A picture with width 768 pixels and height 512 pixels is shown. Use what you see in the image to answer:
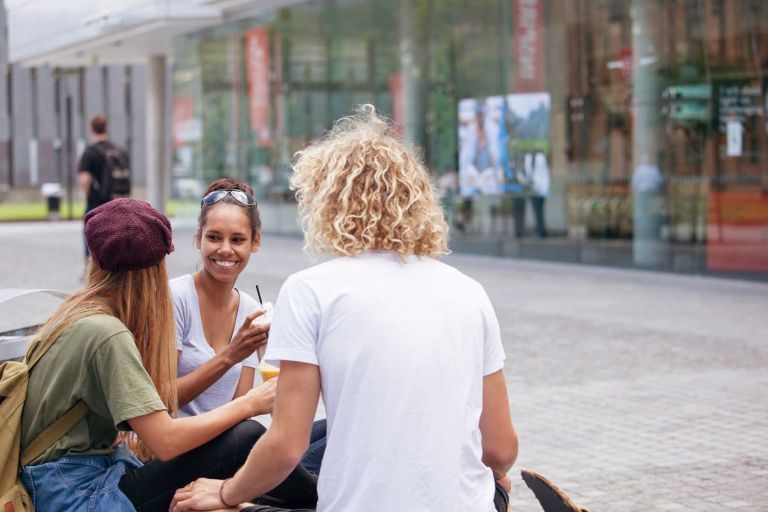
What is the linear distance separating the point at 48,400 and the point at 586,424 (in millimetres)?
4171

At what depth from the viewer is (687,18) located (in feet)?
51.7

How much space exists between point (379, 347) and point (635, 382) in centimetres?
554

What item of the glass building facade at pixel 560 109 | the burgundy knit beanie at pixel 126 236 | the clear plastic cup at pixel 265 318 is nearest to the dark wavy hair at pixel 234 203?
the clear plastic cup at pixel 265 318

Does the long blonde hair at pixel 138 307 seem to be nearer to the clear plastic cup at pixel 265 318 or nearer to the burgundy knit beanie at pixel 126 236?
the burgundy knit beanie at pixel 126 236

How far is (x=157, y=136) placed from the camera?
30938 mm

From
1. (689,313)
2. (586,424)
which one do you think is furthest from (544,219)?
(586,424)

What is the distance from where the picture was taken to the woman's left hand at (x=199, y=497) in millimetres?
2988

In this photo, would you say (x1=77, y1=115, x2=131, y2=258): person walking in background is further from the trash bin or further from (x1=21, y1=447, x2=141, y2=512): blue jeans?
the trash bin

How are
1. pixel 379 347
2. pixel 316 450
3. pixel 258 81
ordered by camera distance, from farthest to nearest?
pixel 258 81
pixel 316 450
pixel 379 347

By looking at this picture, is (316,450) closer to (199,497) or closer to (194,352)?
(194,352)

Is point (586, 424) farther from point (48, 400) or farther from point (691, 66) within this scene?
point (691, 66)

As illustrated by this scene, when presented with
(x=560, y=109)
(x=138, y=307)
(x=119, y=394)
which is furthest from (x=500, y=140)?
(x=119, y=394)

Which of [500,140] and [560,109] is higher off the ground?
[560,109]

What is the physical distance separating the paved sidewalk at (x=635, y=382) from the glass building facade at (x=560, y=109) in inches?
46.4
